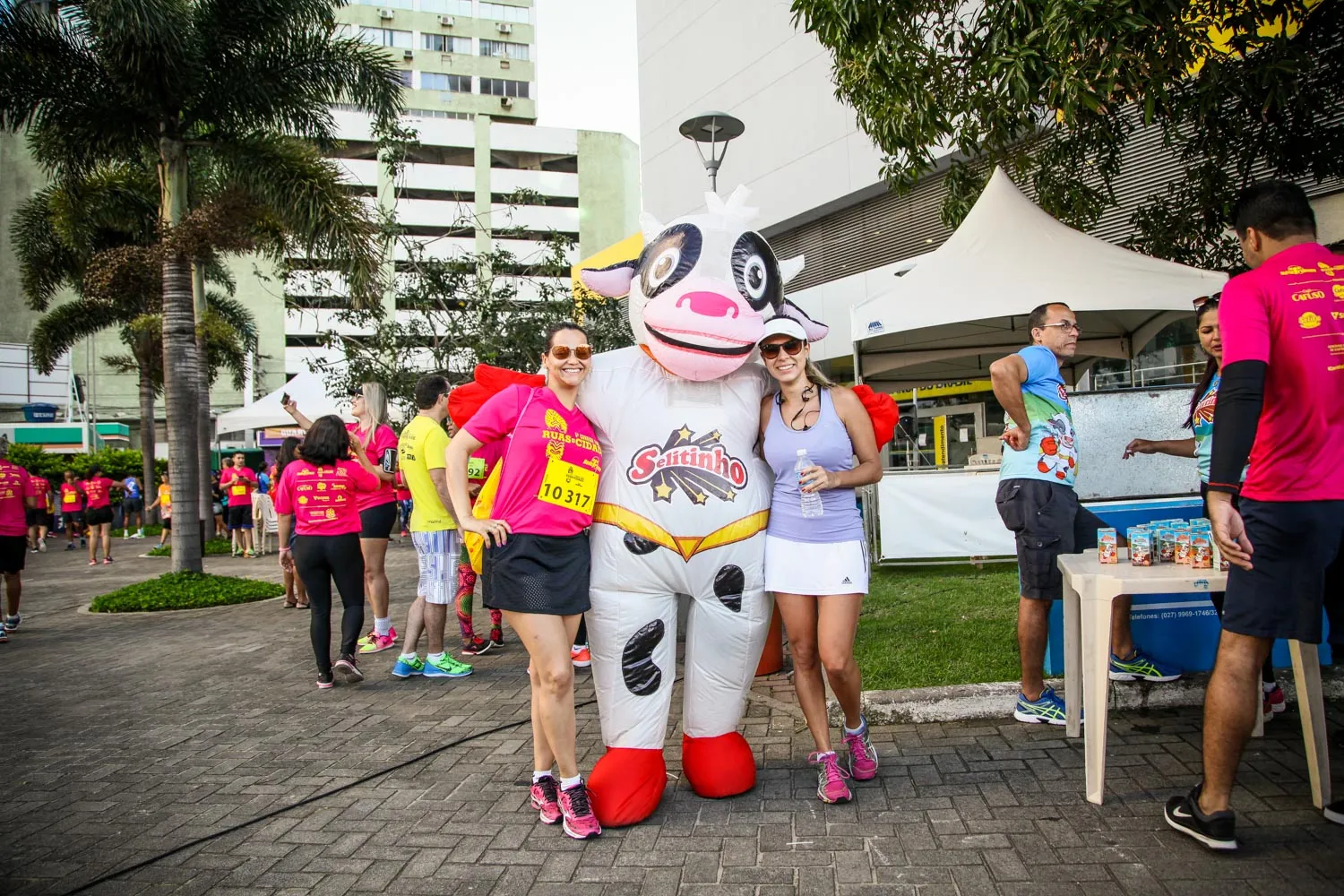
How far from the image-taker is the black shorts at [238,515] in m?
15.7

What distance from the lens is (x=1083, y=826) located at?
10.0 ft

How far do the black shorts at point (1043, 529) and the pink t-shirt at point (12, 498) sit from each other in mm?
8432

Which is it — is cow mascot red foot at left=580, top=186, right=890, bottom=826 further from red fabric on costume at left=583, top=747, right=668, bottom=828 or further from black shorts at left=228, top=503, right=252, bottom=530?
black shorts at left=228, top=503, right=252, bottom=530

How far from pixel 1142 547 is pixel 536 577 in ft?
8.05

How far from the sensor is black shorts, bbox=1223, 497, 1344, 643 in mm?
2676

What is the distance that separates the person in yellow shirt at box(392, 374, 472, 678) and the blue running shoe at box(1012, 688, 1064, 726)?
11.7 feet

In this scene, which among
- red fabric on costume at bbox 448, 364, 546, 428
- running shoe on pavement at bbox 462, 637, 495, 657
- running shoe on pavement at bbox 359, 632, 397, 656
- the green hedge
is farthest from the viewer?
the green hedge

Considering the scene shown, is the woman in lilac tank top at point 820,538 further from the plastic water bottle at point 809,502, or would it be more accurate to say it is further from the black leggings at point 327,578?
the black leggings at point 327,578

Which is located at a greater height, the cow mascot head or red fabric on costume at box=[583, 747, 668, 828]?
the cow mascot head

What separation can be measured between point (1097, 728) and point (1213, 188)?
222 inches

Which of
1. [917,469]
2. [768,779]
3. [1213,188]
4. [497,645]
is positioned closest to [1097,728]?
[768,779]

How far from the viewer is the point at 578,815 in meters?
3.20

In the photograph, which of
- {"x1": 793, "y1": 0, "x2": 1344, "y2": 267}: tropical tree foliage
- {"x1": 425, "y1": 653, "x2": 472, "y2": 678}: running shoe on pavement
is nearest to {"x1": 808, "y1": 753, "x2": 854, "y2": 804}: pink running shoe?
{"x1": 425, "y1": 653, "x2": 472, "y2": 678}: running shoe on pavement

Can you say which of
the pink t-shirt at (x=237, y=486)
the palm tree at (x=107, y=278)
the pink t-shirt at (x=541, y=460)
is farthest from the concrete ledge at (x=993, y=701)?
the pink t-shirt at (x=237, y=486)
